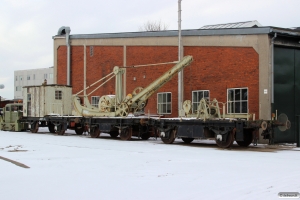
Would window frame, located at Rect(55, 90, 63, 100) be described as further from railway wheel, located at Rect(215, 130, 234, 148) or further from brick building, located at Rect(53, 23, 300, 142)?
railway wheel, located at Rect(215, 130, 234, 148)

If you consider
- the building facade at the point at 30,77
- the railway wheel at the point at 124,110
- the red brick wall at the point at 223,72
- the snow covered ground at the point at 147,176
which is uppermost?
the building facade at the point at 30,77

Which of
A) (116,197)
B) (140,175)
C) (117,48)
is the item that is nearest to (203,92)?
(117,48)

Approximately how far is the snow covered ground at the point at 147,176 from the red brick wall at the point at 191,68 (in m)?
7.78

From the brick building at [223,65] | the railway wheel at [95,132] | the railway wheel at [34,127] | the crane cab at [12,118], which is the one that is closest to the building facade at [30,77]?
the crane cab at [12,118]

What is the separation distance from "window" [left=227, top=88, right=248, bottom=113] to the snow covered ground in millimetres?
7205

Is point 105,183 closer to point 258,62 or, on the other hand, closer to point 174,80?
point 258,62

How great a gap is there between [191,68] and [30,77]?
87.4m

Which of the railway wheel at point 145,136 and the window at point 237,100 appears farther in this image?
the railway wheel at point 145,136

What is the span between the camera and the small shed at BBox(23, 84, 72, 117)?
30.1 meters

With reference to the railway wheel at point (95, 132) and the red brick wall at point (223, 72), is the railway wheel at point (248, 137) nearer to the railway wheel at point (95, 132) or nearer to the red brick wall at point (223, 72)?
the red brick wall at point (223, 72)

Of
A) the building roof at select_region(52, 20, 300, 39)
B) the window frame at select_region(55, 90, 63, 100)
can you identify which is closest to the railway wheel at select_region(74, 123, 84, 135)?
the window frame at select_region(55, 90, 63, 100)

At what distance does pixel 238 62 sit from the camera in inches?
920

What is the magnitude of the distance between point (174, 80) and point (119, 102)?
165 inches

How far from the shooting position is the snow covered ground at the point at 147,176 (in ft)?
28.9
